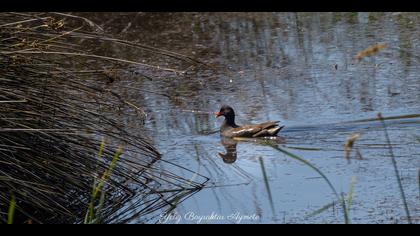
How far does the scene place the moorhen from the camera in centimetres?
728

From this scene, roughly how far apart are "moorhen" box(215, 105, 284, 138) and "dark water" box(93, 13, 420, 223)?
0.34 feet

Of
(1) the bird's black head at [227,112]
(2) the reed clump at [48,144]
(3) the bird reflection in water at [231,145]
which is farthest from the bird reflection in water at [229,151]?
(2) the reed clump at [48,144]

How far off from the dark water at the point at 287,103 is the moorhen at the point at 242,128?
103 millimetres

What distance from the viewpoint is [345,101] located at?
7824 millimetres

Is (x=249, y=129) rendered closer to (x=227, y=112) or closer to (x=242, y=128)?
(x=242, y=128)

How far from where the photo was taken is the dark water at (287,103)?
562 centimetres

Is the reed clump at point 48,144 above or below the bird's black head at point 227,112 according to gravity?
above

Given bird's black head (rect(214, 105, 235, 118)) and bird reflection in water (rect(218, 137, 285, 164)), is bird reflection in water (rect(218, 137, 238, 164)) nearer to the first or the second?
bird reflection in water (rect(218, 137, 285, 164))

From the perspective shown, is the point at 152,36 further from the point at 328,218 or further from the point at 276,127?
the point at 328,218

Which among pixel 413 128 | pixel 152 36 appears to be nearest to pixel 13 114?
pixel 413 128

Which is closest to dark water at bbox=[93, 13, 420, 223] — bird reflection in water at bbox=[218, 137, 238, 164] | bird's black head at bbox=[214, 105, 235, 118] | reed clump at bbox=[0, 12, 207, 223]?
bird reflection in water at bbox=[218, 137, 238, 164]

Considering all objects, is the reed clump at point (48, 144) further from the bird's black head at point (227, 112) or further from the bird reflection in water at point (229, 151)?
the bird's black head at point (227, 112)
